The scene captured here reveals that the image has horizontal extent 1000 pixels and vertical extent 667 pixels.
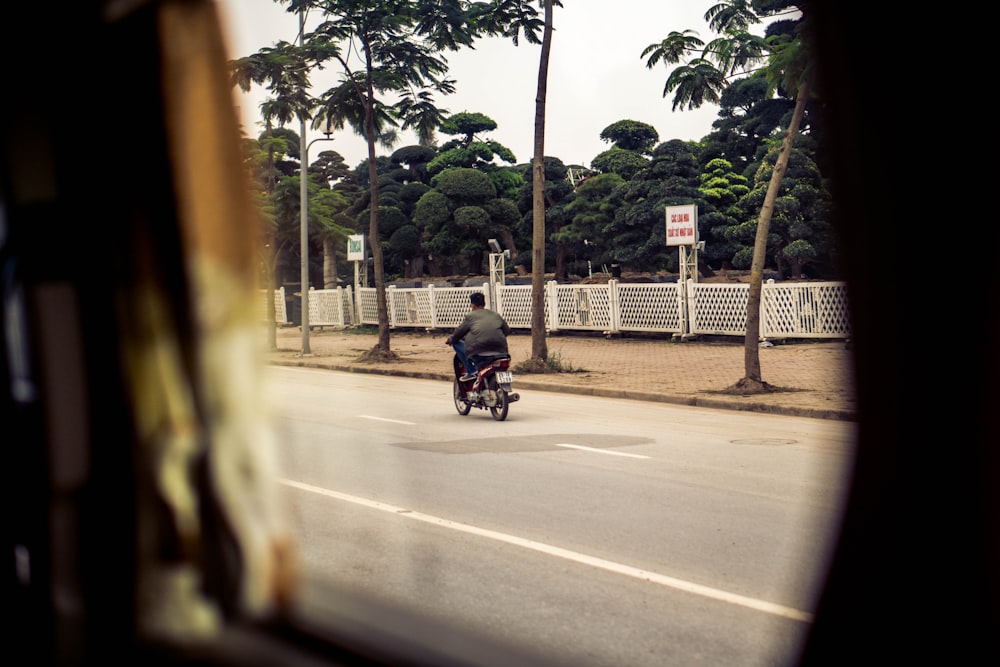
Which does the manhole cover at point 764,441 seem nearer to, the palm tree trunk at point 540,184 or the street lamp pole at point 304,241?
the palm tree trunk at point 540,184

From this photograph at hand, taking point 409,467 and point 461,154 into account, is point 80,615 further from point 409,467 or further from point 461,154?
point 461,154

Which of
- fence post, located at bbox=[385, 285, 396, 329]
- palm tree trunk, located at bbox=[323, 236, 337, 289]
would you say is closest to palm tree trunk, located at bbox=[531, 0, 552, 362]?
fence post, located at bbox=[385, 285, 396, 329]

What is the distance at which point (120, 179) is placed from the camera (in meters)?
1.95

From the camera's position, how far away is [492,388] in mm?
12352

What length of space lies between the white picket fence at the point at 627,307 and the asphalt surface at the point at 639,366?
0.33 m

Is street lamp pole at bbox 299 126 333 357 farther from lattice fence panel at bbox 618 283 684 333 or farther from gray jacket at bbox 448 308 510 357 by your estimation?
gray jacket at bbox 448 308 510 357

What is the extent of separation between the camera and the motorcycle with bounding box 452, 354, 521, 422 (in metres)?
12.2

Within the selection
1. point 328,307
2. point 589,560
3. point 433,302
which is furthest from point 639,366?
point 328,307

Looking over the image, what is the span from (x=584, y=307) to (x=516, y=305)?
2.37m

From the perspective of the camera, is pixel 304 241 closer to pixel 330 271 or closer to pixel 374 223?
pixel 374 223

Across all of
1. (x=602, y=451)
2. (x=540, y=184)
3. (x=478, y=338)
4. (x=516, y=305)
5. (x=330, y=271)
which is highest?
(x=540, y=184)

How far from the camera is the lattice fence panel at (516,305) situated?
27516 mm

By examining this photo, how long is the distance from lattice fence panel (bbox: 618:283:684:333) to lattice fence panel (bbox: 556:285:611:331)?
0.45 m

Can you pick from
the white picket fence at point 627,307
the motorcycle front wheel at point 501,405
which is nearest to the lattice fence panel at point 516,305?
the white picket fence at point 627,307
